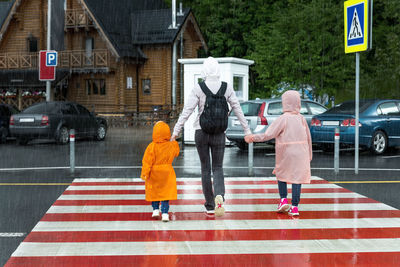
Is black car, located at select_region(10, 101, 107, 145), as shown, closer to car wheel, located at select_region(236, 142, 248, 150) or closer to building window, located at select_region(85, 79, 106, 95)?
car wheel, located at select_region(236, 142, 248, 150)

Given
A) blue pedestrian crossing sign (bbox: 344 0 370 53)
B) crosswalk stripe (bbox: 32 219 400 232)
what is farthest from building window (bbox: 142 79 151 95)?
crosswalk stripe (bbox: 32 219 400 232)

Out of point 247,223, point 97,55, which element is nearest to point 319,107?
point 247,223

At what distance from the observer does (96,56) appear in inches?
1586

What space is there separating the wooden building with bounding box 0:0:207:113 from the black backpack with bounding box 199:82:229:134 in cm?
3388

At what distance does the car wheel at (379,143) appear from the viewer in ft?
53.3

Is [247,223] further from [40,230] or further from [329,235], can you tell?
[40,230]

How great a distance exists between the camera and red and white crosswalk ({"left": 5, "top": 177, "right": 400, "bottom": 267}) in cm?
550

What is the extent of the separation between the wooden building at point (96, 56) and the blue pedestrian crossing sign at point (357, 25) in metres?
29.5

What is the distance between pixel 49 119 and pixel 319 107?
9.33m

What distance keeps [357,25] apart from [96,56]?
30.4m

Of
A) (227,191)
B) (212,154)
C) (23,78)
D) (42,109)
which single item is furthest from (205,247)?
(23,78)

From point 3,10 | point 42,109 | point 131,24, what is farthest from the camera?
point 3,10

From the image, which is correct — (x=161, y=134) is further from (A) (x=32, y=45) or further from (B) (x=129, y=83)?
(A) (x=32, y=45)

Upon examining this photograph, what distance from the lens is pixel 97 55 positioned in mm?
40250
